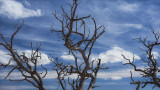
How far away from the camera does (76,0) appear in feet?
18.9

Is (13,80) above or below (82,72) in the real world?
below

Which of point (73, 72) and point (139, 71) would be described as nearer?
point (73, 72)

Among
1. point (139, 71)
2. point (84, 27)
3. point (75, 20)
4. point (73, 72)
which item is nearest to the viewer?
point (75, 20)

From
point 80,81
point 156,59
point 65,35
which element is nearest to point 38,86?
point 80,81

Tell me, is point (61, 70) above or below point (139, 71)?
above

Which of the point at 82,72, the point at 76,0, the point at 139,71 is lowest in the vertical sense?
the point at 139,71

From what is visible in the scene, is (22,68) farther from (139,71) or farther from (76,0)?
(139,71)

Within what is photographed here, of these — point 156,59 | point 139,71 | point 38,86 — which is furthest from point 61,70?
point 156,59

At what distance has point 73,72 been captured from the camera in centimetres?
663

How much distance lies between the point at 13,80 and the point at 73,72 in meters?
2.50

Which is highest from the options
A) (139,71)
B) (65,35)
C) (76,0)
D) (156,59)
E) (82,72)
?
(76,0)

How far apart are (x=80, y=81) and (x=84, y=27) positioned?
1932 mm

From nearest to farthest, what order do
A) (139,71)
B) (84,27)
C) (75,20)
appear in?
(75,20)
(84,27)
(139,71)

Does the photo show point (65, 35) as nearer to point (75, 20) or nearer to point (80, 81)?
point (75, 20)
